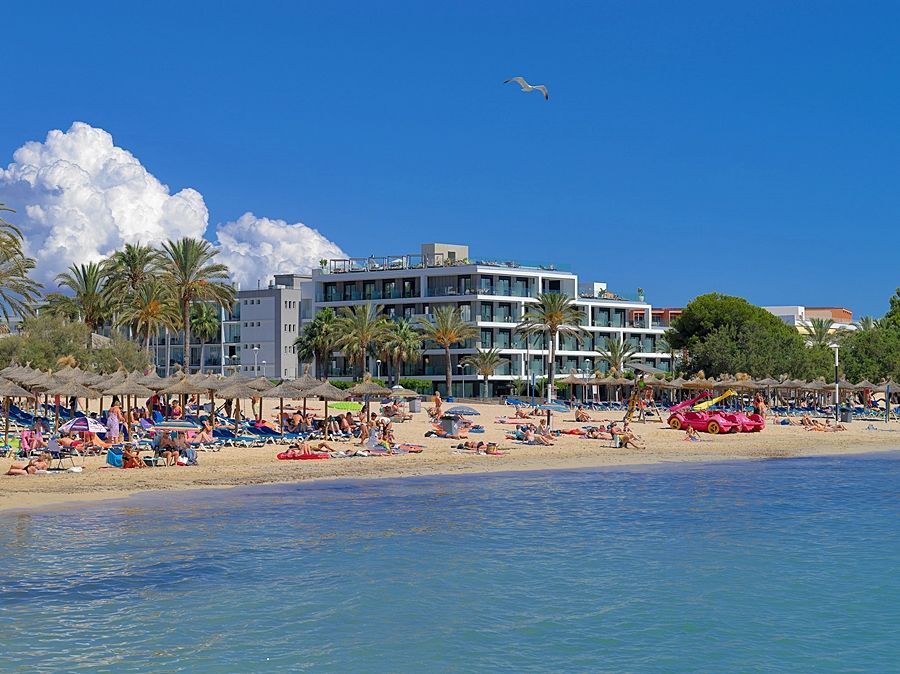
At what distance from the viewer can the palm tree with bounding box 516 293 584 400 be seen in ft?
260

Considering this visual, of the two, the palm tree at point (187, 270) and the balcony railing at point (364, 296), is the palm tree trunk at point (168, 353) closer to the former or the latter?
the balcony railing at point (364, 296)

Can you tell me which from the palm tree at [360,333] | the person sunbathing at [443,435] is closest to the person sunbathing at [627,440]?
the person sunbathing at [443,435]

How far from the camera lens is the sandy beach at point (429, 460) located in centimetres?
2495

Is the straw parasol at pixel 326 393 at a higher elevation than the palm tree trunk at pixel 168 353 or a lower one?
lower

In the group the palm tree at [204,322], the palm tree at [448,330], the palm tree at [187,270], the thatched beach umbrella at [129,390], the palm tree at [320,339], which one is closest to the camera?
the thatched beach umbrella at [129,390]

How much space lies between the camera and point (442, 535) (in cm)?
2003

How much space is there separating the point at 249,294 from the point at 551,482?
74.8m

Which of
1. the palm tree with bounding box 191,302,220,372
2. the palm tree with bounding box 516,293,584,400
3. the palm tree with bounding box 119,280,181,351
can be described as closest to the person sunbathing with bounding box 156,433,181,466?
the palm tree with bounding box 119,280,181,351

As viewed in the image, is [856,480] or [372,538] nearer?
[372,538]

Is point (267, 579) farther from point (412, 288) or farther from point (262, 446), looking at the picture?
point (412, 288)

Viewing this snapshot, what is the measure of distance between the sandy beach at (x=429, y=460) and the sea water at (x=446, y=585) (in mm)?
1786

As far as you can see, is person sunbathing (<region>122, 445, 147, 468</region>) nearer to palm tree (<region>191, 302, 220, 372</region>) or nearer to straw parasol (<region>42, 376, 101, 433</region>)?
straw parasol (<region>42, 376, 101, 433</region>)

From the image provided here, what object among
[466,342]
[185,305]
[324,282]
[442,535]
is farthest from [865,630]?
[324,282]

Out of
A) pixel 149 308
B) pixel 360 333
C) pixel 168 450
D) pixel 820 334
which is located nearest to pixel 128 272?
pixel 149 308
